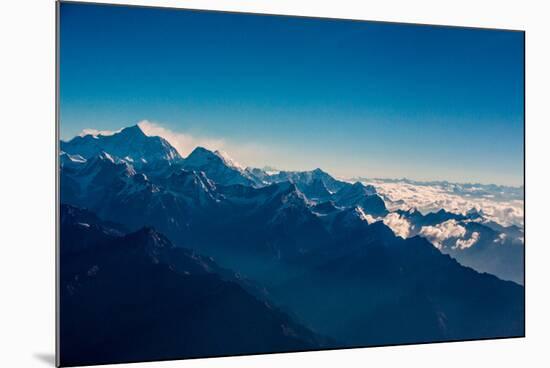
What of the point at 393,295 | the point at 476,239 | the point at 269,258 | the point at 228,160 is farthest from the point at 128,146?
the point at 476,239

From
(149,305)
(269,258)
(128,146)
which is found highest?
(128,146)

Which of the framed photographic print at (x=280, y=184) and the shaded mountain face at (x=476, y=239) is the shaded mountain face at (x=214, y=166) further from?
the shaded mountain face at (x=476, y=239)

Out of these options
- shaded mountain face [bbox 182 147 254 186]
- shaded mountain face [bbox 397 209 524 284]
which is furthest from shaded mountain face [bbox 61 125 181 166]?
shaded mountain face [bbox 397 209 524 284]

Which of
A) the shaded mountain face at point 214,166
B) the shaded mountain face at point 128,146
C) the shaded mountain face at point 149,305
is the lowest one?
the shaded mountain face at point 149,305

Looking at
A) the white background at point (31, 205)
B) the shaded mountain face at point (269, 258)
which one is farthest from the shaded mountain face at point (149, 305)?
the white background at point (31, 205)

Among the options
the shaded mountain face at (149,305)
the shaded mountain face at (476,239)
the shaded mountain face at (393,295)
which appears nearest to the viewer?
the shaded mountain face at (149,305)

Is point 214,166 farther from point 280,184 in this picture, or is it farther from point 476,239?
point 476,239
